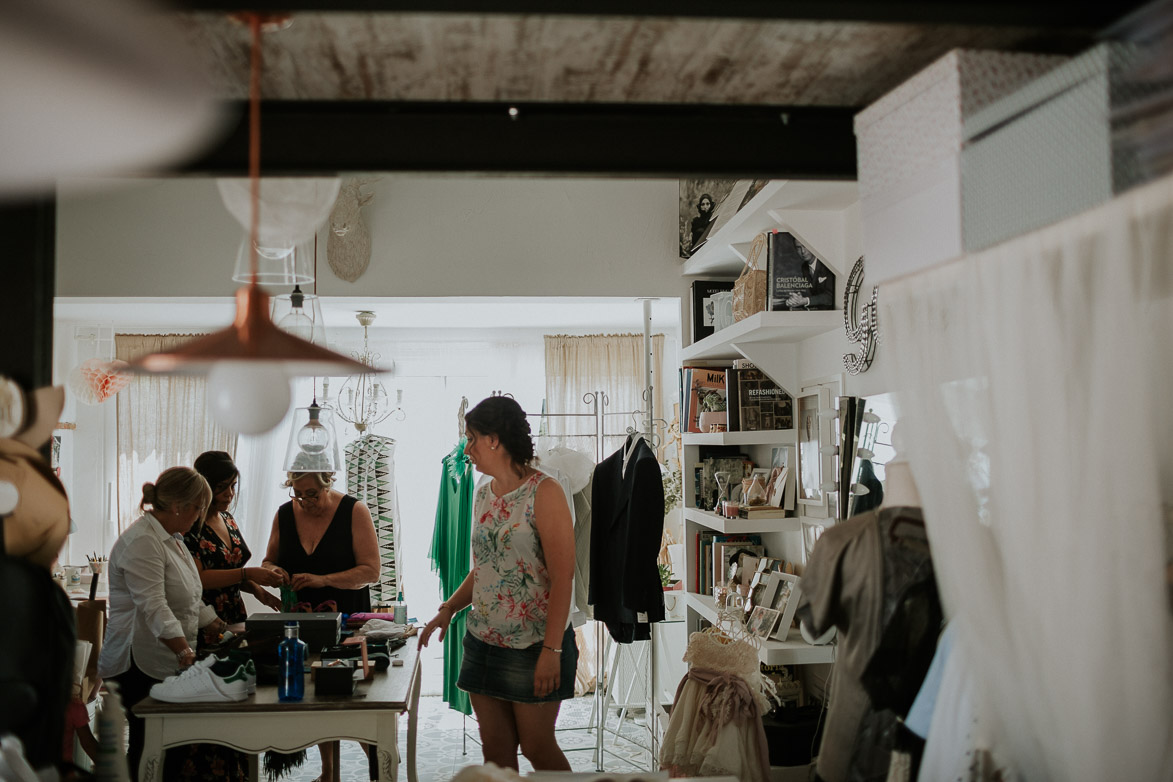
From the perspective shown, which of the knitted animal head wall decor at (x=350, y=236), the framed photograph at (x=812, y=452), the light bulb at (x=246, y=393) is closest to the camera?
the light bulb at (x=246, y=393)

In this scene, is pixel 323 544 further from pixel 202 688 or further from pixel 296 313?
pixel 296 313

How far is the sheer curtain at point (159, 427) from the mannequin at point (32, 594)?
5.07 metres

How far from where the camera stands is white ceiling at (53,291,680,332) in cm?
467

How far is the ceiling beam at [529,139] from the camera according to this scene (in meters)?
1.81

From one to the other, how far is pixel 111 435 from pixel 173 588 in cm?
397

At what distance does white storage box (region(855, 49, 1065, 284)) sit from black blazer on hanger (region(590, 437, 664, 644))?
7.63ft

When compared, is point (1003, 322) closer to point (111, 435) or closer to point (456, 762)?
point (456, 762)

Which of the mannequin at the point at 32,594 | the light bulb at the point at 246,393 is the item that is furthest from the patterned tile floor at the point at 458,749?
the light bulb at the point at 246,393

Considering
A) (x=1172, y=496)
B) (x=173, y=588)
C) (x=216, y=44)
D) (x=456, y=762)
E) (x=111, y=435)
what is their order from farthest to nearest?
Result: (x=111, y=435) < (x=456, y=762) < (x=173, y=588) < (x=216, y=44) < (x=1172, y=496)

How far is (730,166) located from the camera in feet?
6.23

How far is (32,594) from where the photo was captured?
1697 millimetres

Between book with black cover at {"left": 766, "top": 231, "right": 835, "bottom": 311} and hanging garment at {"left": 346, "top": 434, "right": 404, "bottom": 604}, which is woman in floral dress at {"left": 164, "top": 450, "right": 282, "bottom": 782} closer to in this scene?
hanging garment at {"left": 346, "top": 434, "right": 404, "bottom": 604}

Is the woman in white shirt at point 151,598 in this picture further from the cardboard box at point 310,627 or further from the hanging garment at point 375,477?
the hanging garment at point 375,477

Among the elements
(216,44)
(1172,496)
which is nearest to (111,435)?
(216,44)
